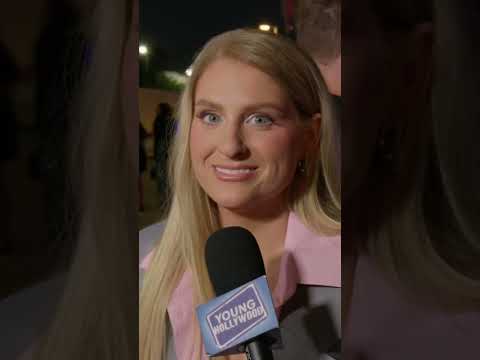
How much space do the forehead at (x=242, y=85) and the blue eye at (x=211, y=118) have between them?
0.03 metres

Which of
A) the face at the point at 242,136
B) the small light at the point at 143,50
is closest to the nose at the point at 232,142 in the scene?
the face at the point at 242,136

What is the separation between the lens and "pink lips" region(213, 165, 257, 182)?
0.98 meters

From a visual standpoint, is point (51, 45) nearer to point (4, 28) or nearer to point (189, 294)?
point (4, 28)

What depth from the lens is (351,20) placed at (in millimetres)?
1144

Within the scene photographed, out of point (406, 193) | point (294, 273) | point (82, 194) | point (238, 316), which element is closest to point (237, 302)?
point (238, 316)

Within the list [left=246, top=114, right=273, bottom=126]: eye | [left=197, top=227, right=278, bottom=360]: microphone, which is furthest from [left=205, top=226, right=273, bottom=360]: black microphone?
[left=246, top=114, right=273, bottom=126]: eye

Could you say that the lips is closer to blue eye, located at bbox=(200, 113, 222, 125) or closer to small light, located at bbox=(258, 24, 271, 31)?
blue eye, located at bbox=(200, 113, 222, 125)

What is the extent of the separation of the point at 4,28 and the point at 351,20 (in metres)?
0.80

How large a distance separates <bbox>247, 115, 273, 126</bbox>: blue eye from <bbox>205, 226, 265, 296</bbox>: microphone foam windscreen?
0.68 ft

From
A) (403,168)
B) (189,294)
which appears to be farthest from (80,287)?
(403,168)

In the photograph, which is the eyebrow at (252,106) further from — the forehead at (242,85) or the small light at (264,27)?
the small light at (264,27)

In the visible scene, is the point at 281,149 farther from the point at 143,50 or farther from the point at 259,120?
the point at 143,50

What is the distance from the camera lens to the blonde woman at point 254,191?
958 millimetres

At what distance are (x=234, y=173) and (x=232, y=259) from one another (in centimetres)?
18
